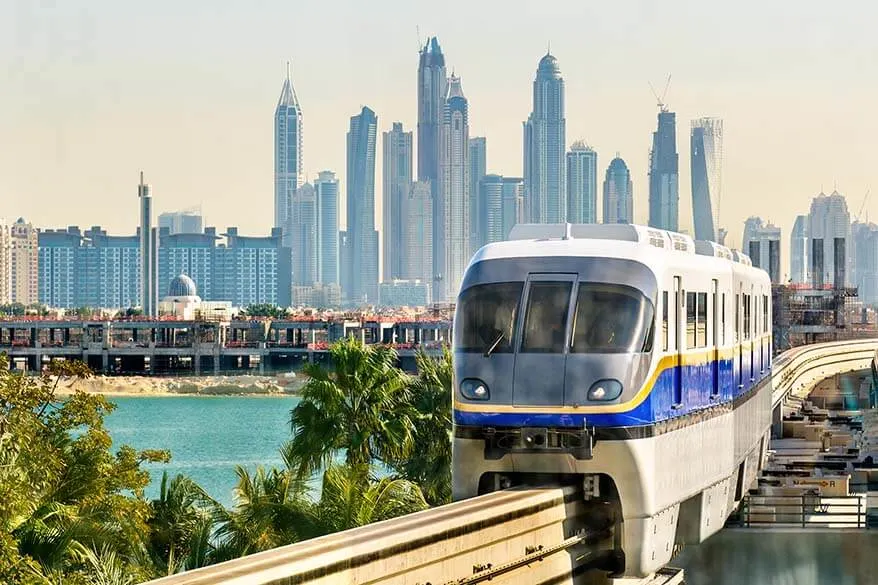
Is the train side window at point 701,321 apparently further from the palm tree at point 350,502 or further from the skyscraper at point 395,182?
the skyscraper at point 395,182

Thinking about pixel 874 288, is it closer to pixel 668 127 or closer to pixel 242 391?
pixel 668 127

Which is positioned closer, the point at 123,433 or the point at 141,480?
the point at 141,480

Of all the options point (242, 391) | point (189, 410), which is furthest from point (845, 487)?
point (242, 391)

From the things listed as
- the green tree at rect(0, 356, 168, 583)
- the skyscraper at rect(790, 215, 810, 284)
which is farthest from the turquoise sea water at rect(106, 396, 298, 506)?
the green tree at rect(0, 356, 168, 583)

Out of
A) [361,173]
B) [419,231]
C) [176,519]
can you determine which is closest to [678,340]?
[176,519]

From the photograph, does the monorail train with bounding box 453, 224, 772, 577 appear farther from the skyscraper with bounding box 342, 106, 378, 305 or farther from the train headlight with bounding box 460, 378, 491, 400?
the skyscraper with bounding box 342, 106, 378, 305
